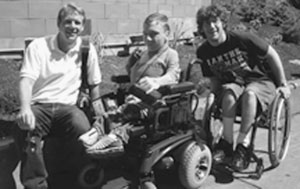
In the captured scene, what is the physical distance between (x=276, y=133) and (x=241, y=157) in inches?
13.4

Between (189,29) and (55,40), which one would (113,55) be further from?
(55,40)

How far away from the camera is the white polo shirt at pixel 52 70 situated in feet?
9.62

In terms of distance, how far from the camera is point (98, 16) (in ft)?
19.6

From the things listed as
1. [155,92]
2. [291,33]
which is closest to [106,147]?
[155,92]

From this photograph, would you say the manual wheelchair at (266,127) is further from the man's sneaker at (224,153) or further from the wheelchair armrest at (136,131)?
the wheelchair armrest at (136,131)

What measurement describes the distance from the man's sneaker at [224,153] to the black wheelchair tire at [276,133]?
0.33 metres

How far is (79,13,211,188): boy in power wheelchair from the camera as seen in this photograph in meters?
2.86

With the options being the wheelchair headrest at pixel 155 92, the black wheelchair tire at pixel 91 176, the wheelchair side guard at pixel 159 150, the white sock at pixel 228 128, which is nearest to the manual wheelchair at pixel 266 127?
the white sock at pixel 228 128

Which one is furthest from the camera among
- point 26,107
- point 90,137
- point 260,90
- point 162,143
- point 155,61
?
point 260,90

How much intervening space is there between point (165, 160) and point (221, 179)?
0.69m

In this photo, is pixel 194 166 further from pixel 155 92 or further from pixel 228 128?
pixel 155 92

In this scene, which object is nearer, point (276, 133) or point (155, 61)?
point (155, 61)

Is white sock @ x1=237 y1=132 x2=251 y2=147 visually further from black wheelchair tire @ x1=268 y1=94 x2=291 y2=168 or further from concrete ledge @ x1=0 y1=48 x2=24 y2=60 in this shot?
concrete ledge @ x1=0 y1=48 x2=24 y2=60

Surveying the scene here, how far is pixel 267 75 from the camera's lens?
11.8ft
